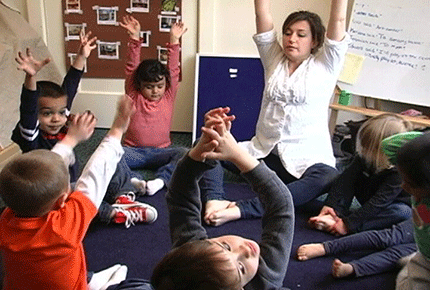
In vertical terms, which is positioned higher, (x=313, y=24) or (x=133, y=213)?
(x=313, y=24)

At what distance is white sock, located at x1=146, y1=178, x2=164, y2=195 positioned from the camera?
2.02 m

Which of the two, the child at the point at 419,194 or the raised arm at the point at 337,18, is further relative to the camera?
the raised arm at the point at 337,18

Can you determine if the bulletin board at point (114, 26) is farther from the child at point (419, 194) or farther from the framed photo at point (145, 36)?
the child at point (419, 194)

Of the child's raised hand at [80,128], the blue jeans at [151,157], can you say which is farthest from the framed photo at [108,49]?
the child's raised hand at [80,128]

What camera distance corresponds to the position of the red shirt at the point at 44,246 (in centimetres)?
96

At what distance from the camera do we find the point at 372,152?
167 centimetres

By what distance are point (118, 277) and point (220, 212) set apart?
0.52 m

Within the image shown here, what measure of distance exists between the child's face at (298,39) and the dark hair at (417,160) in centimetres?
89

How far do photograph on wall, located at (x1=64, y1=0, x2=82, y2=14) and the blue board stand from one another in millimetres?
801

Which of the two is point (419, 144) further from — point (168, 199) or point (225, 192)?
point (225, 192)

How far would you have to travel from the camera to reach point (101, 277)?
1372mm

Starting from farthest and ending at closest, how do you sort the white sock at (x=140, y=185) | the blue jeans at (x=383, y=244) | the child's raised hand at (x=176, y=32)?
the child's raised hand at (x=176, y=32) < the white sock at (x=140, y=185) < the blue jeans at (x=383, y=244)

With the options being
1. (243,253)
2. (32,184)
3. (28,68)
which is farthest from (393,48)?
(32,184)

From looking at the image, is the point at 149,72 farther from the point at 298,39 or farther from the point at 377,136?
the point at 377,136
